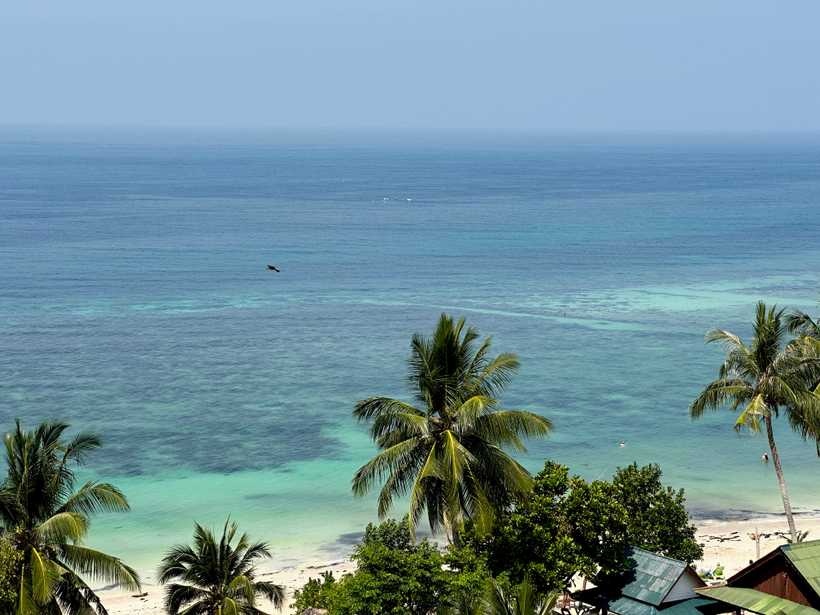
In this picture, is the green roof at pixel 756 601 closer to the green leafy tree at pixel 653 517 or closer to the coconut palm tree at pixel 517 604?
the coconut palm tree at pixel 517 604


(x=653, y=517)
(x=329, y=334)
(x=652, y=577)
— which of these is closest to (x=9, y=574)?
(x=652, y=577)

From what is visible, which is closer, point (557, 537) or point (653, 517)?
point (557, 537)

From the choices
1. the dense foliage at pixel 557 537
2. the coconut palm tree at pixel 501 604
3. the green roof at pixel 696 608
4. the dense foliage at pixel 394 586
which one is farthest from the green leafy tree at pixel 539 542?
the coconut palm tree at pixel 501 604

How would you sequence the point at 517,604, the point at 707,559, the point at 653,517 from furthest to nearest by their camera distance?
1. the point at 707,559
2. the point at 653,517
3. the point at 517,604

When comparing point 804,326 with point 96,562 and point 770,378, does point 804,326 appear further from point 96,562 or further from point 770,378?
point 96,562

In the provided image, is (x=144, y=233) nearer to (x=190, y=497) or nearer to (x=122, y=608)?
(x=190, y=497)

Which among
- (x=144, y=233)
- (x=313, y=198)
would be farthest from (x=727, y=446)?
(x=313, y=198)
